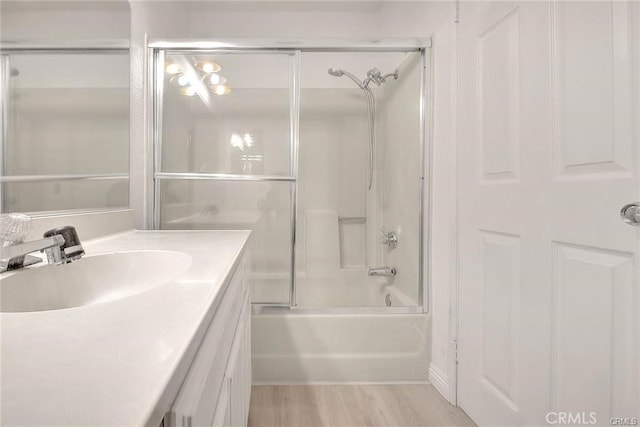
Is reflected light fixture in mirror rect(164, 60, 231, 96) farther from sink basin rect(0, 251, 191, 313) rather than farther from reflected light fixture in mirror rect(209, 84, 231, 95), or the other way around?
sink basin rect(0, 251, 191, 313)

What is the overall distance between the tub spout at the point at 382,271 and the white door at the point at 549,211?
63 centimetres

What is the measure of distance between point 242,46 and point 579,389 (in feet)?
6.58

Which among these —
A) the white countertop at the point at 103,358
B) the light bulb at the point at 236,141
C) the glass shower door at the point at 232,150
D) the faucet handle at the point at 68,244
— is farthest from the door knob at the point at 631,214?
the light bulb at the point at 236,141

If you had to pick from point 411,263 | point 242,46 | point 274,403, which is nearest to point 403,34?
point 242,46

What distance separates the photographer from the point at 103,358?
323 mm

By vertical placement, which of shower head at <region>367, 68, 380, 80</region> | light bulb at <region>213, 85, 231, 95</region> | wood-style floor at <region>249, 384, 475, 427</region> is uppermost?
shower head at <region>367, 68, 380, 80</region>

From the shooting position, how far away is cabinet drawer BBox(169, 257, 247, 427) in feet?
1.16

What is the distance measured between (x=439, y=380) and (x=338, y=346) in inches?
20.4

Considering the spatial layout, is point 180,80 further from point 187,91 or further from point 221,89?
point 221,89

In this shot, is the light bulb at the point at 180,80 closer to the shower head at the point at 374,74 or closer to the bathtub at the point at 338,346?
the shower head at the point at 374,74

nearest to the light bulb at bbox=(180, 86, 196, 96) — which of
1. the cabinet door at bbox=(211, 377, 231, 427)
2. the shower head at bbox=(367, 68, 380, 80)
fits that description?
the shower head at bbox=(367, 68, 380, 80)

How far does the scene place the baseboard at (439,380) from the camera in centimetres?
157

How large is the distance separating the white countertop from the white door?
968 millimetres

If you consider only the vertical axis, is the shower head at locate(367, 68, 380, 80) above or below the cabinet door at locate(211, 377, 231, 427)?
above
